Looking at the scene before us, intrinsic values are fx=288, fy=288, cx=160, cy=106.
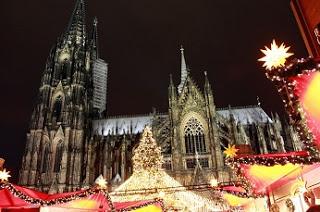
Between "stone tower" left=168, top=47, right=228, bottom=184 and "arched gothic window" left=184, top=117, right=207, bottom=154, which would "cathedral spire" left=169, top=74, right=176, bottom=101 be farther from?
"arched gothic window" left=184, top=117, right=207, bottom=154

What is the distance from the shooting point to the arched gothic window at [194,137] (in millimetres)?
Answer: 28584

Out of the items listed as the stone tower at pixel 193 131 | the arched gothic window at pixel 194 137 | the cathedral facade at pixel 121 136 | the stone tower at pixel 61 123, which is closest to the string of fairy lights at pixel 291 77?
the cathedral facade at pixel 121 136

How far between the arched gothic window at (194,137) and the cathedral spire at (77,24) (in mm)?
20923

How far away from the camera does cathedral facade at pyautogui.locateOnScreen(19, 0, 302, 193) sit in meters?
28.0

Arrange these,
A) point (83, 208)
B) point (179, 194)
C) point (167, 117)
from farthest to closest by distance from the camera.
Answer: point (167, 117) < point (179, 194) < point (83, 208)

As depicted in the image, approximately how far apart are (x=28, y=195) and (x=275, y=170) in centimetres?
607

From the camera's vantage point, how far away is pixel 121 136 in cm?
3356

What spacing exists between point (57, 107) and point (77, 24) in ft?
48.5

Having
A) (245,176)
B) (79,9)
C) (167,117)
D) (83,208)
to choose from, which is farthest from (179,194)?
(79,9)

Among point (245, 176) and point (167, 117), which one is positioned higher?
point (167, 117)

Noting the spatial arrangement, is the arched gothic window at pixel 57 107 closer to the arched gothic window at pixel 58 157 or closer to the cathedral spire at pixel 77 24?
the arched gothic window at pixel 58 157

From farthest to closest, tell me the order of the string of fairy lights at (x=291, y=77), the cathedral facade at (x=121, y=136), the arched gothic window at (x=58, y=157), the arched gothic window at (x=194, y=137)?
1. the arched gothic window at (x=58, y=157)
2. the arched gothic window at (x=194, y=137)
3. the cathedral facade at (x=121, y=136)
4. the string of fairy lights at (x=291, y=77)

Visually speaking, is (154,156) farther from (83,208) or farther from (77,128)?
(77,128)

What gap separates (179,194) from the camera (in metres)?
15.0
